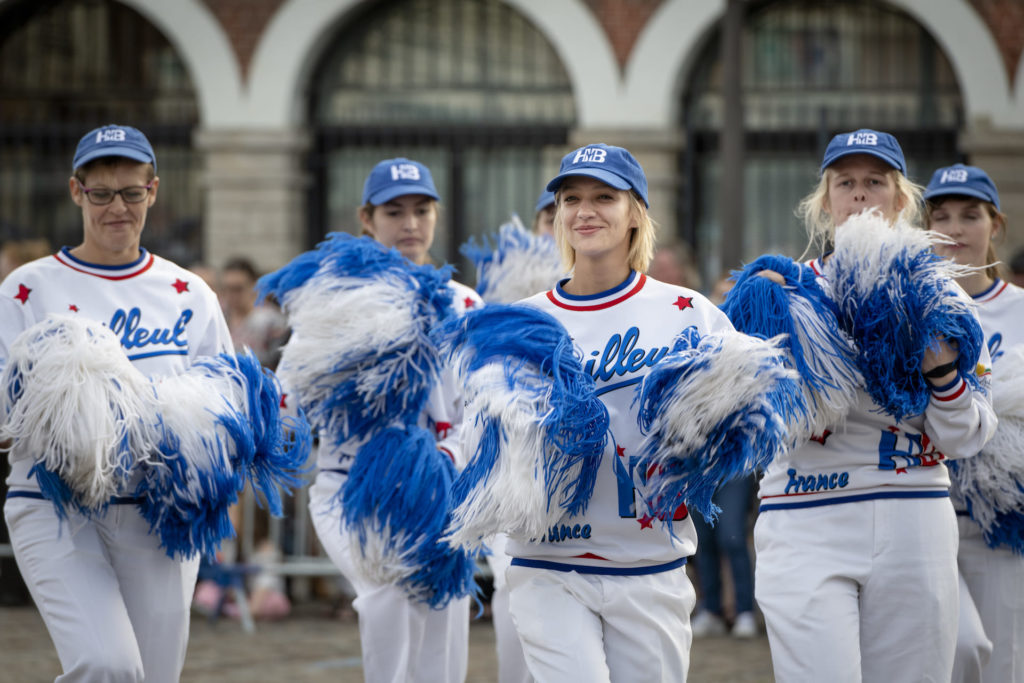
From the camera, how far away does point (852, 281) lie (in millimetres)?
3982

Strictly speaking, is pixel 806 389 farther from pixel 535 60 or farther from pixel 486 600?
pixel 535 60

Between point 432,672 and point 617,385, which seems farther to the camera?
point 432,672

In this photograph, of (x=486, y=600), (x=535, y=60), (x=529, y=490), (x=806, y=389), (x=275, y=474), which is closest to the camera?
(x=529, y=490)

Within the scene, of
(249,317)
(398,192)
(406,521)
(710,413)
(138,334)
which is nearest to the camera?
(710,413)

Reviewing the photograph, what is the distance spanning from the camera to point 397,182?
534 cm

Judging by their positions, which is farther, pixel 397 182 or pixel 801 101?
pixel 801 101

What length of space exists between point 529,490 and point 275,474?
1.42 metres

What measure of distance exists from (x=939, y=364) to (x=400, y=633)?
209 centimetres

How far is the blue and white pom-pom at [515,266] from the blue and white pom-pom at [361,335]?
873 millimetres

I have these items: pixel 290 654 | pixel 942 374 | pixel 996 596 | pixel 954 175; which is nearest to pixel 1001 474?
pixel 996 596

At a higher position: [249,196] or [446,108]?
[446,108]

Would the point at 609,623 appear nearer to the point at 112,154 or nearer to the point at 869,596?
the point at 869,596

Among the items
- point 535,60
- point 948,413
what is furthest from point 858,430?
point 535,60

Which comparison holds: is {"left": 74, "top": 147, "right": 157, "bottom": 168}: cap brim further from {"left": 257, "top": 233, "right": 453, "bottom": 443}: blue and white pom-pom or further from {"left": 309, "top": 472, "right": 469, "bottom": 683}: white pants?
{"left": 309, "top": 472, "right": 469, "bottom": 683}: white pants
